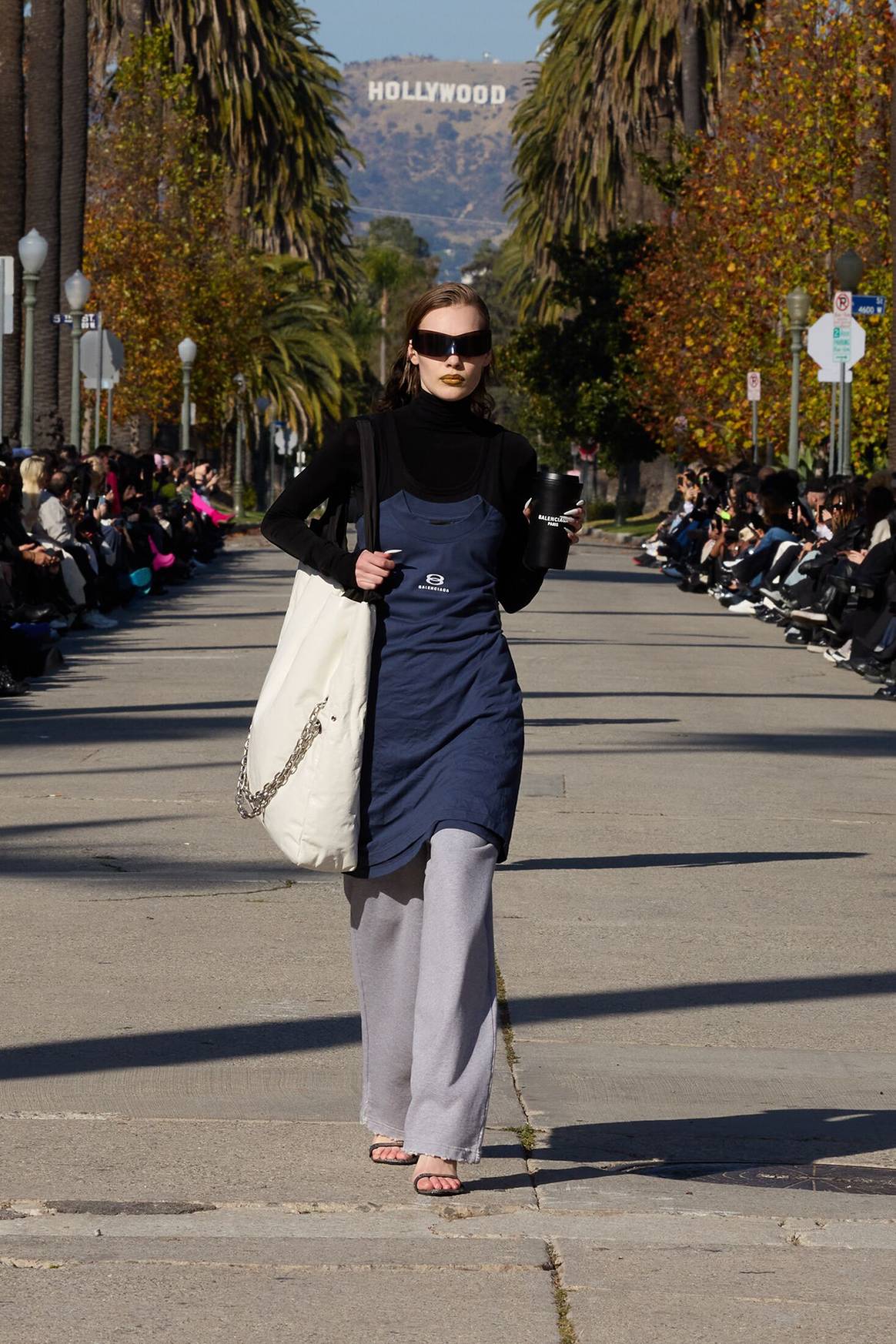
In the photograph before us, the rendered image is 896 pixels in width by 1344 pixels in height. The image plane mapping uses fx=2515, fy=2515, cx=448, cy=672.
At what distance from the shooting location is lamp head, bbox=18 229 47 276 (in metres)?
28.9

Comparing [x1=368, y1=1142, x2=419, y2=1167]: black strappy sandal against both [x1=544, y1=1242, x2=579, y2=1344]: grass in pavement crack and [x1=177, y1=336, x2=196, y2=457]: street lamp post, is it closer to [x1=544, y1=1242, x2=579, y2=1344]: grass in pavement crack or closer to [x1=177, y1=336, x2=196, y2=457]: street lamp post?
[x1=544, y1=1242, x2=579, y2=1344]: grass in pavement crack

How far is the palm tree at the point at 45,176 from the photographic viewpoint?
36.2 meters

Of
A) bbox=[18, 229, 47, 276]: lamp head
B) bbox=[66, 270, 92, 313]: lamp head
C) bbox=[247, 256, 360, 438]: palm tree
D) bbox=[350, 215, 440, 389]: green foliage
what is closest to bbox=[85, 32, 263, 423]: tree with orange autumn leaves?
bbox=[247, 256, 360, 438]: palm tree

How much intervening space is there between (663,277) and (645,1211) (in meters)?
45.8

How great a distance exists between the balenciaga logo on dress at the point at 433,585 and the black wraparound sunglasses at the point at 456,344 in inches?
19.8

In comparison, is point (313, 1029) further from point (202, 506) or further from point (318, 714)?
point (202, 506)

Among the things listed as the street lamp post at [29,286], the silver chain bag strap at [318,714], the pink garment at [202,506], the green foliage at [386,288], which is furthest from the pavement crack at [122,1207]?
the green foliage at [386,288]

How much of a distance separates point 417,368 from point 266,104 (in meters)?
61.9

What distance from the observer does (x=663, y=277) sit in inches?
1969

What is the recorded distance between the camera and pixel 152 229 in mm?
53156

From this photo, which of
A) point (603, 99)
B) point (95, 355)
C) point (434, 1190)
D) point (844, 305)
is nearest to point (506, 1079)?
point (434, 1190)

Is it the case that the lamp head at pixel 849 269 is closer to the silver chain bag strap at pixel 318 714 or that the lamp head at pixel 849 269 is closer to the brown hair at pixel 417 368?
the brown hair at pixel 417 368

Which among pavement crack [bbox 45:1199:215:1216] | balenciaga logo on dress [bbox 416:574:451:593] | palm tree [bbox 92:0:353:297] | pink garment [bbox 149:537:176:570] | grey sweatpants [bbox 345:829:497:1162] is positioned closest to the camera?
pavement crack [bbox 45:1199:215:1216]

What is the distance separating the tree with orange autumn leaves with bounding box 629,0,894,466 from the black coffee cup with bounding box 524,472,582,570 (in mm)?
34419
